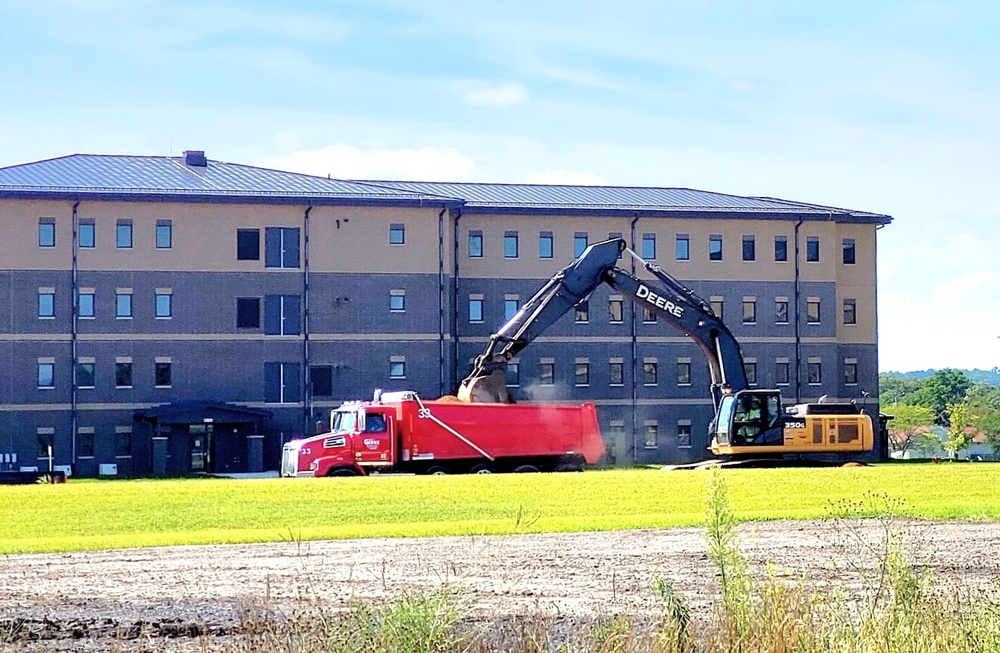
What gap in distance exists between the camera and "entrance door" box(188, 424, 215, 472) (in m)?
67.5

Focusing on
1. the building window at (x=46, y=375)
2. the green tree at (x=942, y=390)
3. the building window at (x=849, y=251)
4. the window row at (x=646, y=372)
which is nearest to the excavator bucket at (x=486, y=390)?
the window row at (x=646, y=372)

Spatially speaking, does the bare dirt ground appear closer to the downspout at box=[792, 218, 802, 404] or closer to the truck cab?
the truck cab

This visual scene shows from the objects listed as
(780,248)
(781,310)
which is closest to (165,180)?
(780,248)

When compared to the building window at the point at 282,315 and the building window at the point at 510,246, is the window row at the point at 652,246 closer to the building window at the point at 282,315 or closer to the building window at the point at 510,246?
the building window at the point at 510,246

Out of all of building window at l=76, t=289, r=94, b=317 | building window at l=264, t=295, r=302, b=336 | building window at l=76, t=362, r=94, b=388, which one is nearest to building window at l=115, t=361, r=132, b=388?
building window at l=76, t=362, r=94, b=388

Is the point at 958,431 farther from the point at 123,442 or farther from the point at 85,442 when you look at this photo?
the point at 85,442

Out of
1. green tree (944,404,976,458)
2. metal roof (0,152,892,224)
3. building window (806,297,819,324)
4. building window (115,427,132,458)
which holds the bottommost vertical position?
green tree (944,404,976,458)

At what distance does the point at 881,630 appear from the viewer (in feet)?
34.1

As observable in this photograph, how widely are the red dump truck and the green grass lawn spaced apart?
10.5m

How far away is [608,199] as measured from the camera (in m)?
77.8

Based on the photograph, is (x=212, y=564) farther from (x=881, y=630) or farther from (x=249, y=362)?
(x=249, y=362)

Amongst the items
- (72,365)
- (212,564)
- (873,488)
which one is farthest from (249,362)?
(212,564)

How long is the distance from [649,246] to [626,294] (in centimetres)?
2520

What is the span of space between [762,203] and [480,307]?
1637 cm
